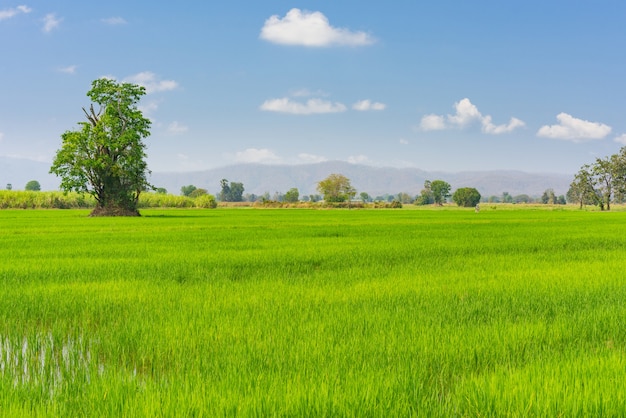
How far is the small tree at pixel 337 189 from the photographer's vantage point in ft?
378

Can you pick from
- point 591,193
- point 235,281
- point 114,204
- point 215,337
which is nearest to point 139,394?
point 215,337

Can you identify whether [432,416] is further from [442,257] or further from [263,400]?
[442,257]

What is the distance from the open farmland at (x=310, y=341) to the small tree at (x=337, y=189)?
105 m

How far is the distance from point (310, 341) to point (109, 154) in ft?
136

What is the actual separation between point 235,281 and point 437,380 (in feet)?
17.2

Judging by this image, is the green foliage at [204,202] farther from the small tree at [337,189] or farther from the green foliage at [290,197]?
the green foliage at [290,197]

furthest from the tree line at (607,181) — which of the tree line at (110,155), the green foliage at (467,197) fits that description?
the tree line at (110,155)

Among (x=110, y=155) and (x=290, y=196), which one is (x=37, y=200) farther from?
(x=290, y=196)

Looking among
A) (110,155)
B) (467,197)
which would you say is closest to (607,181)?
(467,197)

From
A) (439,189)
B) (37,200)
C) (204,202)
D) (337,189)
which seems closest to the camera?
(37,200)

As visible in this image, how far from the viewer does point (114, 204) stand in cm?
4050

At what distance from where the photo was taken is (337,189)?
120 metres

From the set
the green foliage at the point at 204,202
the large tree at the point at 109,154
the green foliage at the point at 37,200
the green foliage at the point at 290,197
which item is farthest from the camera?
the green foliage at the point at 290,197

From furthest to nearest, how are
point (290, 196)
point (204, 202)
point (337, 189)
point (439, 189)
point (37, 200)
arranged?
point (439, 189) < point (290, 196) < point (337, 189) < point (204, 202) < point (37, 200)
